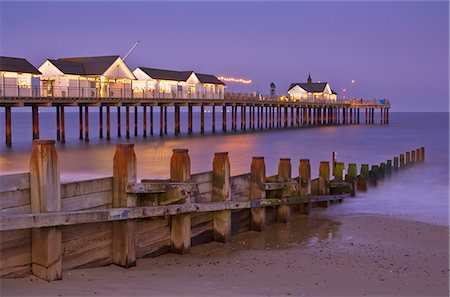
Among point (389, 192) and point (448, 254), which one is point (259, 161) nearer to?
point (448, 254)

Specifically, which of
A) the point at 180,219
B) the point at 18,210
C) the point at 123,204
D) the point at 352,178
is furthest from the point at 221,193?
the point at 352,178

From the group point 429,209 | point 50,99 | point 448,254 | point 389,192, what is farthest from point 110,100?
point 448,254

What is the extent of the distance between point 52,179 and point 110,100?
36876 mm

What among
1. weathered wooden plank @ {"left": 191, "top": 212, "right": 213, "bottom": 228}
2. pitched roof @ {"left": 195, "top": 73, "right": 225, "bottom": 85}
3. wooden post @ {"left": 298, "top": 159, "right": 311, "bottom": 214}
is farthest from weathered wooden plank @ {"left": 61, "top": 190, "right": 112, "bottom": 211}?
pitched roof @ {"left": 195, "top": 73, "right": 225, "bottom": 85}

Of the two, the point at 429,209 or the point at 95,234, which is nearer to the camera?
the point at 95,234

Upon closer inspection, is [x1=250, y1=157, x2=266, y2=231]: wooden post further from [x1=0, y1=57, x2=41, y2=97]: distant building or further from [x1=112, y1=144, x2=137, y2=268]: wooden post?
[x1=0, y1=57, x2=41, y2=97]: distant building

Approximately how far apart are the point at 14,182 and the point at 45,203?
0.46m

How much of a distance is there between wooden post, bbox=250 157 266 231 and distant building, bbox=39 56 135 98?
33.0m

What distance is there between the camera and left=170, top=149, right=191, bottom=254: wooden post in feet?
30.6

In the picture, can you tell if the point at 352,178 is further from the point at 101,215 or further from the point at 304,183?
the point at 101,215

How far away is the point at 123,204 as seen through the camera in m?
8.40

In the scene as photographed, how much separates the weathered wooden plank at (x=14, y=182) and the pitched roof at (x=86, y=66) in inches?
1665

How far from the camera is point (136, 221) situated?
8.66m

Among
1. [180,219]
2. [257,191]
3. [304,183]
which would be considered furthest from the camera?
[304,183]
